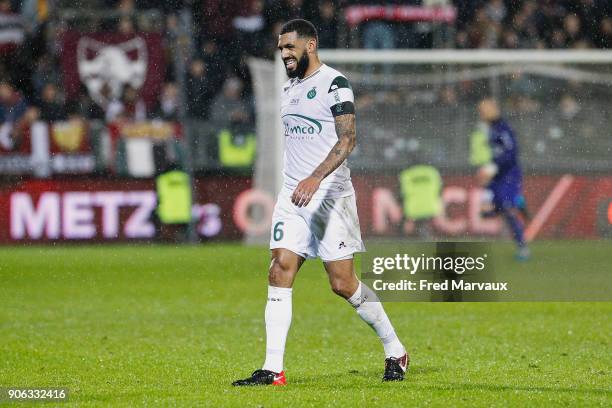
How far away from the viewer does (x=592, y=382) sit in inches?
318

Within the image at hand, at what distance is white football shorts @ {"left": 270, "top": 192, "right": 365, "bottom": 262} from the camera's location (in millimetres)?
7945

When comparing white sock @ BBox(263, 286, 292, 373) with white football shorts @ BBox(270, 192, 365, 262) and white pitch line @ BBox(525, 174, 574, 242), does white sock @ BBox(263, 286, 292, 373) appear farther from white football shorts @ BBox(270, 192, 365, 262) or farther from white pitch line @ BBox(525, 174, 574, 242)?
white pitch line @ BBox(525, 174, 574, 242)

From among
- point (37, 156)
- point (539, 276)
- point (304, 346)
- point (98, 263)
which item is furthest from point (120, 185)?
point (304, 346)

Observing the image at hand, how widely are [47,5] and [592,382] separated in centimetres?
1571

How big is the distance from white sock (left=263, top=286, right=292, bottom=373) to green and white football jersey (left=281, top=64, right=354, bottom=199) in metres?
0.63

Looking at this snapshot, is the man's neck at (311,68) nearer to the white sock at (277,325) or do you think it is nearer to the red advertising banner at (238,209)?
the white sock at (277,325)

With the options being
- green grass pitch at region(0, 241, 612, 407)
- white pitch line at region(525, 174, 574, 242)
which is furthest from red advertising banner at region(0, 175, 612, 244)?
green grass pitch at region(0, 241, 612, 407)

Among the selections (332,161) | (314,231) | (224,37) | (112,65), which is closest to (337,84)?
(332,161)

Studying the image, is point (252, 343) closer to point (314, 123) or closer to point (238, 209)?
point (314, 123)

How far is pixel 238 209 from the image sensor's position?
1992 cm

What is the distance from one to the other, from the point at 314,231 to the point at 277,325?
0.60 meters

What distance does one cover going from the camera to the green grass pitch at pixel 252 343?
764cm

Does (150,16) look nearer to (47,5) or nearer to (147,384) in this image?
(47,5)

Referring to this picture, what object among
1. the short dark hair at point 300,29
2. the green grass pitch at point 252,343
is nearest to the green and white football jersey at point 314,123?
the short dark hair at point 300,29
